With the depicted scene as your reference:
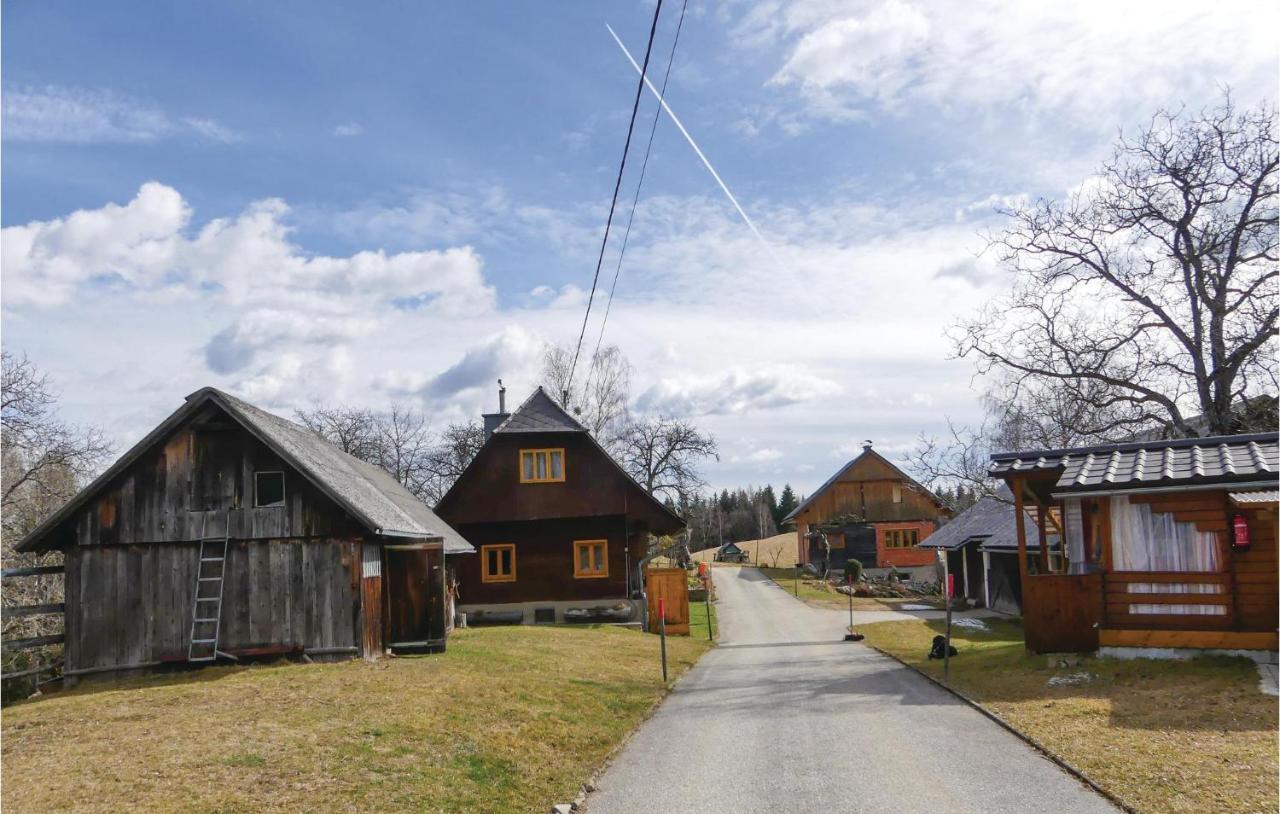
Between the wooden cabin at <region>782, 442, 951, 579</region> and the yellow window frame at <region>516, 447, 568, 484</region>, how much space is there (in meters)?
30.3

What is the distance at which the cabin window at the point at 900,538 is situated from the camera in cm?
6016

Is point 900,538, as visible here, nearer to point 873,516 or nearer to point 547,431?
point 873,516

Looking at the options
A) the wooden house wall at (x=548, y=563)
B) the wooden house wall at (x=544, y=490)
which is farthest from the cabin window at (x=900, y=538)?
the wooden house wall at (x=548, y=563)

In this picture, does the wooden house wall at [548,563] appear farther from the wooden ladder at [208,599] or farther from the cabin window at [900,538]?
the cabin window at [900,538]

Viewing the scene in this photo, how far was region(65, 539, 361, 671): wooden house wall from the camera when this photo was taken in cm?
1789

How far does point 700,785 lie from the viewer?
32.5 feet

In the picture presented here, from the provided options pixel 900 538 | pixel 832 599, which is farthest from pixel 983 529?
pixel 900 538

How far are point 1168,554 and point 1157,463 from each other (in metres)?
1.68

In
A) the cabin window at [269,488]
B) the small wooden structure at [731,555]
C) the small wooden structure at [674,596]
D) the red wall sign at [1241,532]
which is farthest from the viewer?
the small wooden structure at [731,555]

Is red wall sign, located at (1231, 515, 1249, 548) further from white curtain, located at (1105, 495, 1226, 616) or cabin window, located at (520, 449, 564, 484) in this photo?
cabin window, located at (520, 449, 564, 484)

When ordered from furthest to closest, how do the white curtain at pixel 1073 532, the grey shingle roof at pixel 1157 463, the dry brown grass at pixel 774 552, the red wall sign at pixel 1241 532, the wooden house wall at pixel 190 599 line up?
1. the dry brown grass at pixel 774 552
2. the white curtain at pixel 1073 532
3. the wooden house wall at pixel 190 599
4. the grey shingle roof at pixel 1157 463
5. the red wall sign at pixel 1241 532

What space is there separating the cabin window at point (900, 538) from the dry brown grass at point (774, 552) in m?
14.0

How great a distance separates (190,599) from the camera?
18.1 metres

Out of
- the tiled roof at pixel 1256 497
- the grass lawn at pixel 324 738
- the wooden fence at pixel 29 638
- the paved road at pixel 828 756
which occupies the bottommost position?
the paved road at pixel 828 756
